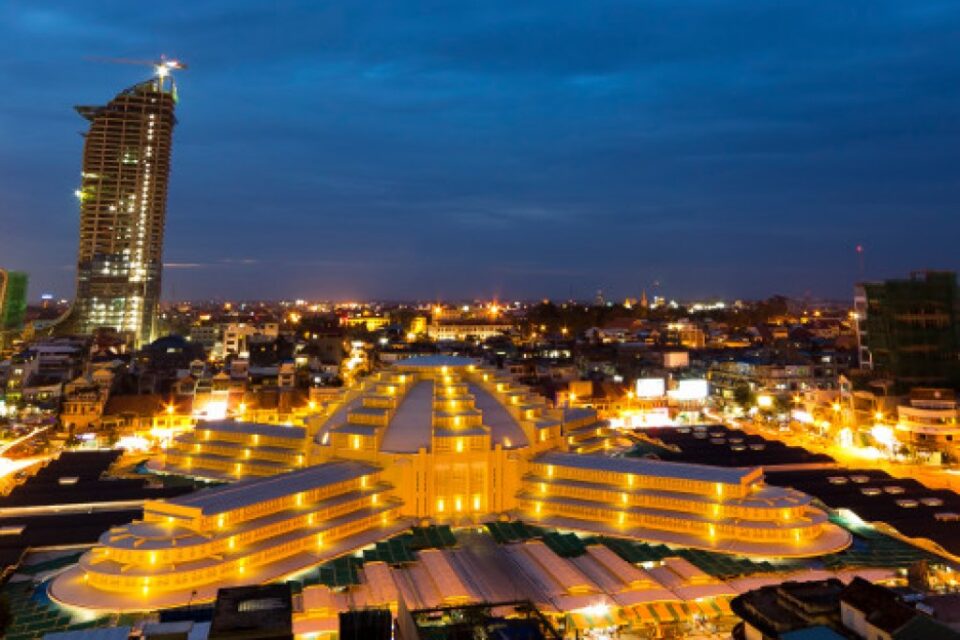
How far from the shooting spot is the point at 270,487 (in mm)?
39375

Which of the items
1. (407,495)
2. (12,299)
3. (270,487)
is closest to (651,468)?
(407,495)

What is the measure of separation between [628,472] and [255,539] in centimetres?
2322

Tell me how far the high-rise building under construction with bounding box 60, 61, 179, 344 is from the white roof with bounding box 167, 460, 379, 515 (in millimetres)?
123069

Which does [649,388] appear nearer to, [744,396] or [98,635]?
[744,396]

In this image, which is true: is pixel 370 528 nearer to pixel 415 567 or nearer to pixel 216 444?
pixel 415 567

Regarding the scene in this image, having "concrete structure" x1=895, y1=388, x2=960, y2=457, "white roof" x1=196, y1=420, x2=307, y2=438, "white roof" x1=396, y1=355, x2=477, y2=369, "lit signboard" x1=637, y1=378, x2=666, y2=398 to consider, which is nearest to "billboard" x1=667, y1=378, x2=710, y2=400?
"lit signboard" x1=637, y1=378, x2=666, y2=398

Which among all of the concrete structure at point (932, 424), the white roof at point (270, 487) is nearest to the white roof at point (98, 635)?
the white roof at point (270, 487)

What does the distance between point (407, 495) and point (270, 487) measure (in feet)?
28.0

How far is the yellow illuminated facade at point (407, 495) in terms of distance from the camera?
33406mm

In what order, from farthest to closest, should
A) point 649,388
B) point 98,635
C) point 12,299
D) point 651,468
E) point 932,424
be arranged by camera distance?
point 12,299, point 649,388, point 932,424, point 651,468, point 98,635

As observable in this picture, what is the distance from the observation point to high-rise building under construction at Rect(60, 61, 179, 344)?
147m

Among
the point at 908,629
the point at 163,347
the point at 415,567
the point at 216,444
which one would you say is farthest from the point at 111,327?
the point at 908,629

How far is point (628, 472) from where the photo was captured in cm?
4347

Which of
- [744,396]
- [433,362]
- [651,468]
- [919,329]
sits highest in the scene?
[919,329]
